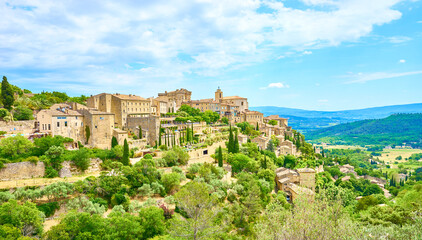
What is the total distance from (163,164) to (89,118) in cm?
1321

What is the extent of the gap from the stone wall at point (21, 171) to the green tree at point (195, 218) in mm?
16048

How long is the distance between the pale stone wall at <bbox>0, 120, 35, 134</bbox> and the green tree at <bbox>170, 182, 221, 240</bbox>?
Result: 24.5 metres

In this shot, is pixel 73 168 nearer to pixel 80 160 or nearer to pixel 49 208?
pixel 80 160

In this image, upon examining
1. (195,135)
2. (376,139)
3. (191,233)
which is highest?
(195,135)

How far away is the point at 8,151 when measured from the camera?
25578 millimetres

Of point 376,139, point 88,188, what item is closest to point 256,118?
Answer: point 88,188

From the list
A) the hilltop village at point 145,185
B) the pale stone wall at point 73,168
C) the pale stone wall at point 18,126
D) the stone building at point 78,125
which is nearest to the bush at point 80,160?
the hilltop village at point 145,185

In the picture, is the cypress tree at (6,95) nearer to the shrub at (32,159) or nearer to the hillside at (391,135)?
the shrub at (32,159)

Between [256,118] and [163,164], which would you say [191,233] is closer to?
[163,164]

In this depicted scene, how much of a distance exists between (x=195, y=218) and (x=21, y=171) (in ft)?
65.3

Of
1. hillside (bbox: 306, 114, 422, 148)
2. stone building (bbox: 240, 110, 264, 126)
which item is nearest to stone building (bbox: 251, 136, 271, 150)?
stone building (bbox: 240, 110, 264, 126)

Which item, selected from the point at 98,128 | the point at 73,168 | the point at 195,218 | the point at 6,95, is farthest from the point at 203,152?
the point at 6,95

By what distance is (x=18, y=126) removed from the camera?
31.7m

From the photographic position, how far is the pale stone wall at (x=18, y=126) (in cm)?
3084
